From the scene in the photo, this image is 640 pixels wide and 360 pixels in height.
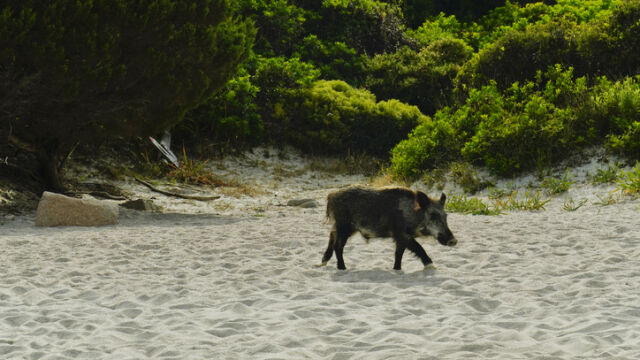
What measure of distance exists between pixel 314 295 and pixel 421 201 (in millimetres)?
1420

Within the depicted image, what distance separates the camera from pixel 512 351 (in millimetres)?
3686

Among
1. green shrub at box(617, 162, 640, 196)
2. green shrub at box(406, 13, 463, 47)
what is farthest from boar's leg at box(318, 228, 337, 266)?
green shrub at box(406, 13, 463, 47)

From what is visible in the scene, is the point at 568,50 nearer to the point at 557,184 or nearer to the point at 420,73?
the point at 557,184

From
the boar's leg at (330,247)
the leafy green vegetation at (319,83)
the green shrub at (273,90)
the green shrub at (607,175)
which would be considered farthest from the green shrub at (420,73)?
the boar's leg at (330,247)

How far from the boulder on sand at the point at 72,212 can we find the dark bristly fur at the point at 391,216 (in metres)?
5.41

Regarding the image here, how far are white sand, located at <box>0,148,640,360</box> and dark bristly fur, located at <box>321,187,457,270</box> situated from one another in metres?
0.37

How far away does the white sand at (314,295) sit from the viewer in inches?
153

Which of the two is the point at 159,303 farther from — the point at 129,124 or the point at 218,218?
the point at 129,124

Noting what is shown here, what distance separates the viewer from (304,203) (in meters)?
12.8

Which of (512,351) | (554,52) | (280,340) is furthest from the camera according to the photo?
(554,52)

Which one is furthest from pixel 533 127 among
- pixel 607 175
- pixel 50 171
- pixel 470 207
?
pixel 50 171

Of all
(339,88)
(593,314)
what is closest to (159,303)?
(593,314)

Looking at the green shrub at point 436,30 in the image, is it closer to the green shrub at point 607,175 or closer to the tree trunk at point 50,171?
the green shrub at point 607,175

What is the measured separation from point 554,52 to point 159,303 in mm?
12828
